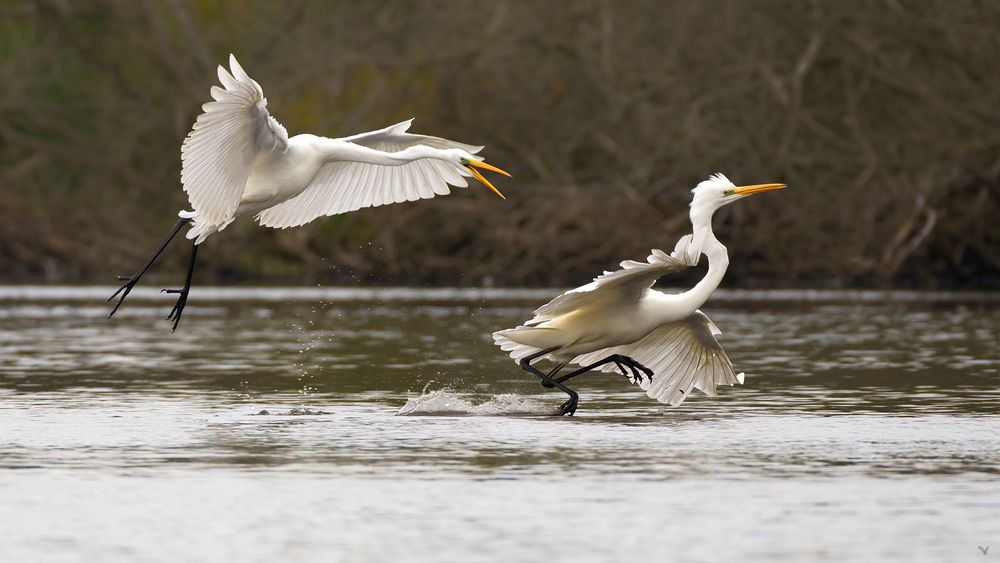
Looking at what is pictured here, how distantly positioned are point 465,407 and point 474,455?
2.69 m

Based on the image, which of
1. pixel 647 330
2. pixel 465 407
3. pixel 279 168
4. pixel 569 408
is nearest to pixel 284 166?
pixel 279 168

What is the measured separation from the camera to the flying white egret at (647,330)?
1229 centimetres

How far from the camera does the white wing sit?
550 inches

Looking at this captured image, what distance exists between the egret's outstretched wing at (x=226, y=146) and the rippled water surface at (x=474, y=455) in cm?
147

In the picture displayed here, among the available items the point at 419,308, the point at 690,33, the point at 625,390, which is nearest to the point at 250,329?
the point at 419,308

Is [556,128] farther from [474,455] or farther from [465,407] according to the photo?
[474,455]

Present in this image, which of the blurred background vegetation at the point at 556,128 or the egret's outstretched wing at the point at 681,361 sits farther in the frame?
the blurred background vegetation at the point at 556,128

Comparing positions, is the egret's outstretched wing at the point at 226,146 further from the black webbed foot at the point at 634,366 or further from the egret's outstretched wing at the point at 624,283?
the black webbed foot at the point at 634,366

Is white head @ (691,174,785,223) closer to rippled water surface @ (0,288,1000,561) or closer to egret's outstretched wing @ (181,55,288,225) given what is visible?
rippled water surface @ (0,288,1000,561)

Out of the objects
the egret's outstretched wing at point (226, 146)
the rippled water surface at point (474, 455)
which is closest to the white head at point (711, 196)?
the rippled water surface at point (474, 455)

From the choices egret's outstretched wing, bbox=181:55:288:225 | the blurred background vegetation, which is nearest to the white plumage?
egret's outstretched wing, bbox=181:55:288:225

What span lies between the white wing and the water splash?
5.73 ft

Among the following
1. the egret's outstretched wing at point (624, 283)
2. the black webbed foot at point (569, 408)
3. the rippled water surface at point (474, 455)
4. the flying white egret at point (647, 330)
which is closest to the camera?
the rippled water surface at point (474, 455)

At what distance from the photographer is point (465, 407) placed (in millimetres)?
12781
